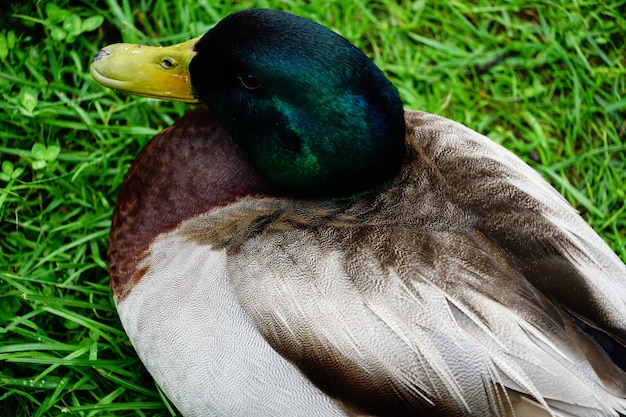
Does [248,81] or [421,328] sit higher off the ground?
[248,81]

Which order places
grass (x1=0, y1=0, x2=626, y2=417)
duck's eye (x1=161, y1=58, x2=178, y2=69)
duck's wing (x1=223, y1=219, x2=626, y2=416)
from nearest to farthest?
duck's wing (x1=223, y1=219, x2=626, y2=416), duck's eye (x1=161, y1=58, x2=178, y2=69), grass (x1=0, y1=0, x2=626, y2=417)

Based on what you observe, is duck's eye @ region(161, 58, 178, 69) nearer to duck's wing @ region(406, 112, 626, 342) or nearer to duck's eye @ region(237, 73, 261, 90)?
duck's eye @ region(237, 73, 261, 90)

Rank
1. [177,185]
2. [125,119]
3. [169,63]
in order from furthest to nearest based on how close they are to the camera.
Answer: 1. [125,119]
2. [177,185]
3. [169,63]

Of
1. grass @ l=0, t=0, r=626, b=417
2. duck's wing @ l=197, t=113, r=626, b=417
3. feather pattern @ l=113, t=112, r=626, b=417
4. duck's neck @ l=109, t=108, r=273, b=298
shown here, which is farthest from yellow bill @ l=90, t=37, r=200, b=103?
grass @ l=0, t=0, r=626, b=417

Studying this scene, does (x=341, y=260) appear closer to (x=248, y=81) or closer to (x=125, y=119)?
(x=248, y=81)

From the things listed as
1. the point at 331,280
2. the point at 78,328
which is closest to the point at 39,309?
the point at 78,328

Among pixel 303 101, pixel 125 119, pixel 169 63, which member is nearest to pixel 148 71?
pixel 169 63

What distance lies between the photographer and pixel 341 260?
1633mm

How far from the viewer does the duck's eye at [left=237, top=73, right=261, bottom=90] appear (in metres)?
1.71

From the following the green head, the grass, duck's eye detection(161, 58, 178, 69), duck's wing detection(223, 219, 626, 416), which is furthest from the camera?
the grass

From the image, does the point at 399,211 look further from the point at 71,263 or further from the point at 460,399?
the point at 71,263

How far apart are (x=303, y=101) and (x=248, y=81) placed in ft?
0.47

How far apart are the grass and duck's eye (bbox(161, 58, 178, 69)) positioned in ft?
2.18

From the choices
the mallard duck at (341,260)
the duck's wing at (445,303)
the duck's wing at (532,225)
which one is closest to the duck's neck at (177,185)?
the mallard duck at (341,260)
